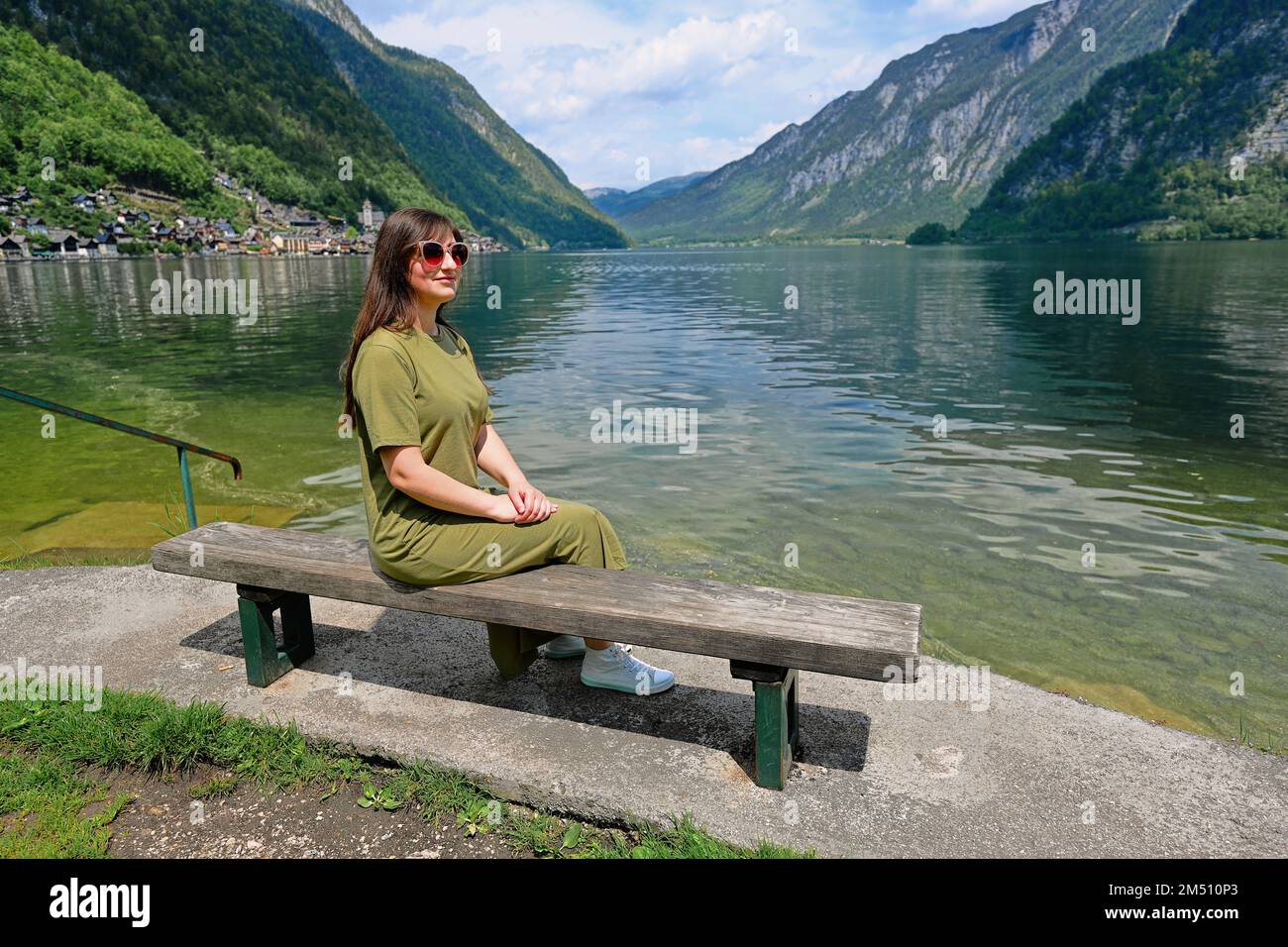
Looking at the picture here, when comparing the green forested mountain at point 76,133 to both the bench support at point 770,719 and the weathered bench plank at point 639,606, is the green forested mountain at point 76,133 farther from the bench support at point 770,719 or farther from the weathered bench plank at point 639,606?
the bench support at point 770,719

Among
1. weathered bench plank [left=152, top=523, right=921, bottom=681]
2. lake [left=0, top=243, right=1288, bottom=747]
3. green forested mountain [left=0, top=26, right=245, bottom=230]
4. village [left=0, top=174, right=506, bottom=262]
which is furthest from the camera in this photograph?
green forested mountain [left=0, top=26, right=245, bottom=230]

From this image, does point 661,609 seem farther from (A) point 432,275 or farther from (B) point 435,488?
(A) point 432,275

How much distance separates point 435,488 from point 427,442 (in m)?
0.27

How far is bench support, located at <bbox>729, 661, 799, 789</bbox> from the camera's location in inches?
153

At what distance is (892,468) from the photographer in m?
13.6

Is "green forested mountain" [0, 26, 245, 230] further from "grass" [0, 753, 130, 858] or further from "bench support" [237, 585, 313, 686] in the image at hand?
"grass" [0, 753, 130, 858]

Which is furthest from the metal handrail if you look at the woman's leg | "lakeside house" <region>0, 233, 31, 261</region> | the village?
"lakeside house" <region>0, 233, 31, 261</region>

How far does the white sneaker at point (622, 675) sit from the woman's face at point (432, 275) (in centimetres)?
217

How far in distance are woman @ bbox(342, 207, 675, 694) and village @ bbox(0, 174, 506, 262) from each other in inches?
4676
